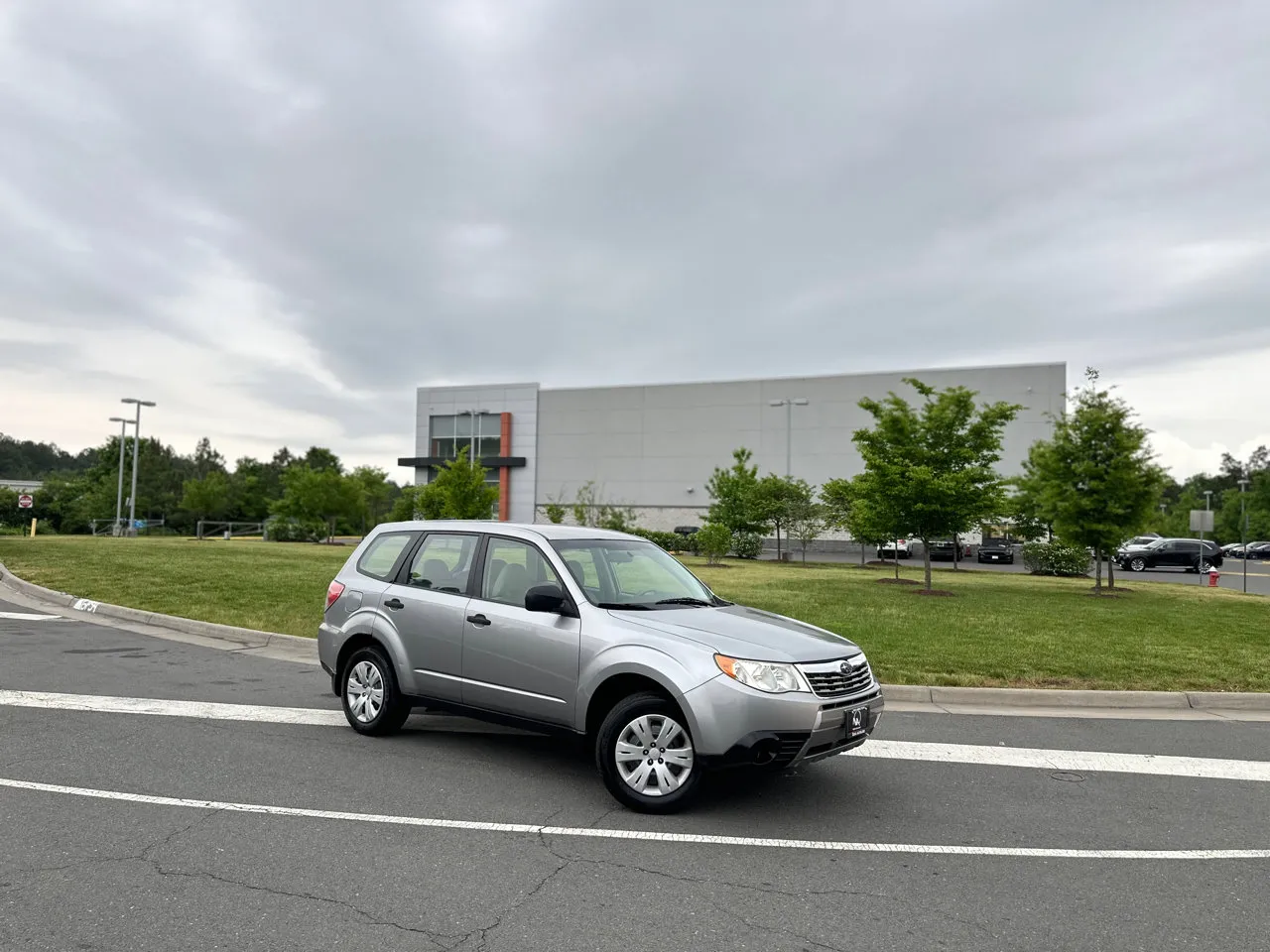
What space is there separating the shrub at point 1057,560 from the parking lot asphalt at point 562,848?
28.5 meters

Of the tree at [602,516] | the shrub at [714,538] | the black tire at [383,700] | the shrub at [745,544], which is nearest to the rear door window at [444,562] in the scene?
the black tire at [383,700]

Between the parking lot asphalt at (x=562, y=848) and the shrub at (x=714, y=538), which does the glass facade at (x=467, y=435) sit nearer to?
the shrub at (x=714, y=538)

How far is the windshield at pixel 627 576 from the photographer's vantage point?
594cm

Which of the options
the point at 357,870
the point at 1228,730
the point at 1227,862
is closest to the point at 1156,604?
the point at 1228,730

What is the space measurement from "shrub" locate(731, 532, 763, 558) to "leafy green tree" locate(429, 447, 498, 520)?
12.0m

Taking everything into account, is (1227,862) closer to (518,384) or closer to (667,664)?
(667,664)

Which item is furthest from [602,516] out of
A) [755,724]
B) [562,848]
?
[562,848]

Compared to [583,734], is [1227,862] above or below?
below

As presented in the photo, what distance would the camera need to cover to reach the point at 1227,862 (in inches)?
181

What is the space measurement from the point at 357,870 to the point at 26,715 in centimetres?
476

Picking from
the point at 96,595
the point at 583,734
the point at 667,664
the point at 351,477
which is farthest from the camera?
the point at 351,477

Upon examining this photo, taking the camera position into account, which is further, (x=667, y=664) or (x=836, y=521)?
(x=836, y=521)

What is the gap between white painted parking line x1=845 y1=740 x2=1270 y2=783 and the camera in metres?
6.44

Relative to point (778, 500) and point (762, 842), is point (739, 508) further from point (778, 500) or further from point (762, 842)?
point (762, 842)
